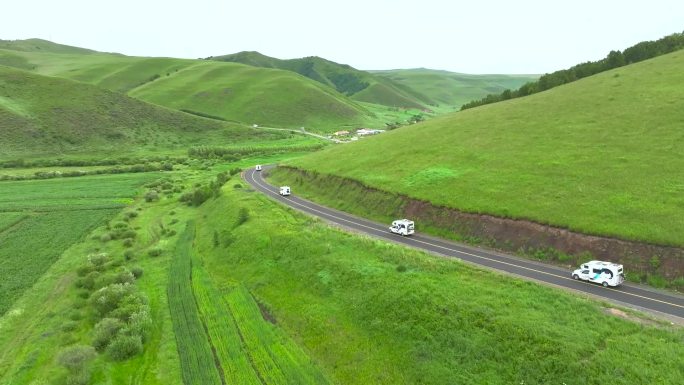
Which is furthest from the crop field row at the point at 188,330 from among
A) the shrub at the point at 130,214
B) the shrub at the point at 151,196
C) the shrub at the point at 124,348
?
the shrub at the point at 151,196

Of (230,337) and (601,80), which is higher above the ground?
(601,80)

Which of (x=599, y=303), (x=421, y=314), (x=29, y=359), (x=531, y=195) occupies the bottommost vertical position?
(x=29, y=359)

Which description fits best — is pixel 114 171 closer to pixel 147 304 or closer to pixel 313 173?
pixel 313 173

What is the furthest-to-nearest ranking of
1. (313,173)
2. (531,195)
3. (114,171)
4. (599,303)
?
(114,171) → (313,173) → (531,195) → (599,303)

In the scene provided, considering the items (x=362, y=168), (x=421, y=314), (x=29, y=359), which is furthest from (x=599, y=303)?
(x=362, y=168)

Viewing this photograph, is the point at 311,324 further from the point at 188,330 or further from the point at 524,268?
the point at 524,268

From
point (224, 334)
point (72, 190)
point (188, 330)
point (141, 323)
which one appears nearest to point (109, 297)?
point (141, 323)

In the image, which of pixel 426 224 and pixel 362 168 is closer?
pixel 426 224
